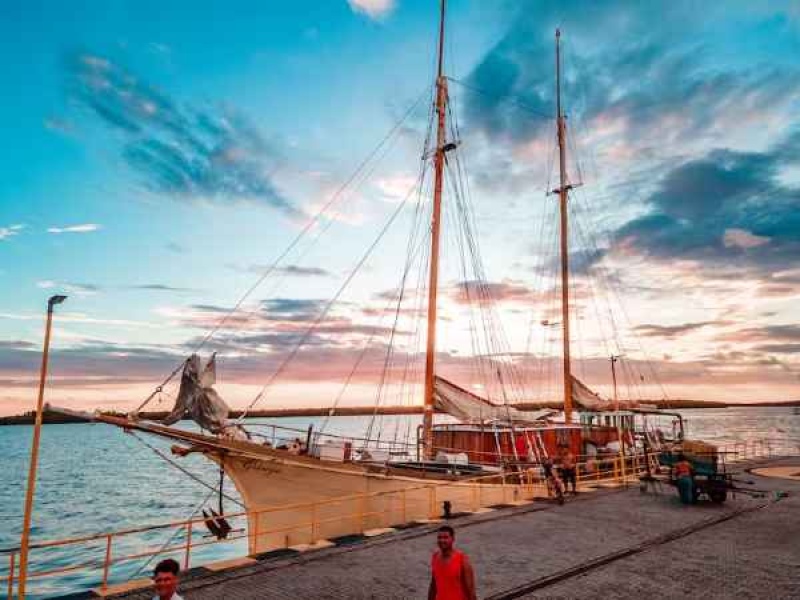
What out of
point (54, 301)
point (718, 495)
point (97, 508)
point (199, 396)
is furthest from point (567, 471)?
point (97, 508)

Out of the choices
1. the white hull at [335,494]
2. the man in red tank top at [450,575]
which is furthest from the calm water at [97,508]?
the man in red tank top at [450,575]

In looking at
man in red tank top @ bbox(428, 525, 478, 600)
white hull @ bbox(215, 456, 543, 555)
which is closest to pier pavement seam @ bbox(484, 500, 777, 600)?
man in red tank top @ bbox(428, 525, 478, 600)

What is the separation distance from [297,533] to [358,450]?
3.45 metres

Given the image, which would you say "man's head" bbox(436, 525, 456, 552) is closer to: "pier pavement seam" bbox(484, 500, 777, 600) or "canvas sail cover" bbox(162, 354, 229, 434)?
"pier pavement seam" bbox(484, 500, 777, 600)

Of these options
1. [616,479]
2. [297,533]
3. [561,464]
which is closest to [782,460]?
[616,479]

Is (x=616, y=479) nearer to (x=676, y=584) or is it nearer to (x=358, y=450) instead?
(x=358, y=450)

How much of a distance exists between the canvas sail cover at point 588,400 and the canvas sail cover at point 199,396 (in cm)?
2249

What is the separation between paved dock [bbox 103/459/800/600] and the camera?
8938mm

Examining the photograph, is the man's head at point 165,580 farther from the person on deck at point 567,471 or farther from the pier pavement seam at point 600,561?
the person on deck at point 567,471

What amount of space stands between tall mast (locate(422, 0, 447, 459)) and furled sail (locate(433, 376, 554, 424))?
0.37 metres

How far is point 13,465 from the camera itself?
285 ft

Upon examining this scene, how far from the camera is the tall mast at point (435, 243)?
2128 cm

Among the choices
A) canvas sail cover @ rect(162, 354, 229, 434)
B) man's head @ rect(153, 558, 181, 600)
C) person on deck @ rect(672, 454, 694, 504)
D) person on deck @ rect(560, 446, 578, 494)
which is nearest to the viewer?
man's head @ rect(153, 558, 181, 600)

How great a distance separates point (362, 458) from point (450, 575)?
44.6ft
